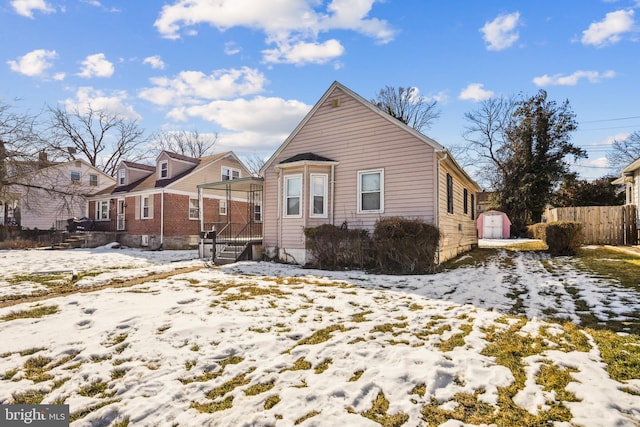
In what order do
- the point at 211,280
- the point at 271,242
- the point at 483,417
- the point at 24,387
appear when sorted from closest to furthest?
the point at 483,417, the point at 24,387, the point at 211,280, the point at 271,242

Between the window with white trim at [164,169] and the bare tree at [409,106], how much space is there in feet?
67.2

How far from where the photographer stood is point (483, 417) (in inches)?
104

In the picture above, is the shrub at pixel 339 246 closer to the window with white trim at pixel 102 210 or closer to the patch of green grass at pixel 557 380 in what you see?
the patch of green grass at pixel 557 380

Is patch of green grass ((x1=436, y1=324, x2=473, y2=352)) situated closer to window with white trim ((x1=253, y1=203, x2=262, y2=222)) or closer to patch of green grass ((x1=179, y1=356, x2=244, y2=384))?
patch of green grass ((x1=179, y1=356, x2=244, y2=384))

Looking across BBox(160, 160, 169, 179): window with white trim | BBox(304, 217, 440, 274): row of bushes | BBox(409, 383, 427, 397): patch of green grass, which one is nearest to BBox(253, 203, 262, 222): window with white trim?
BBox(160, 160, 169, 179): window with white trim

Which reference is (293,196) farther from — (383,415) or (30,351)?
(383,415)

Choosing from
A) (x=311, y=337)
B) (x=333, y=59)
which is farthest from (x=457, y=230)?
(x=311, y=337)

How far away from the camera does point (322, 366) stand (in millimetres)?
3623

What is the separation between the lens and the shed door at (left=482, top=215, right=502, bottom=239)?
30.3 meters

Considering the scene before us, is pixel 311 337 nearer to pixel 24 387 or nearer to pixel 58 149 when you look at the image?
pixel 24 387

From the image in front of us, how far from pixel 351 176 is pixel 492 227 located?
23.7 meters

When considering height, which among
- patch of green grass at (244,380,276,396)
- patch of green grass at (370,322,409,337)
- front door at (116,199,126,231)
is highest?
front door at (116,199,126,231)

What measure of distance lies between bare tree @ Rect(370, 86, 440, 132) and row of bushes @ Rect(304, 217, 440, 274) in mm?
25458

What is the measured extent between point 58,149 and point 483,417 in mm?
25392
